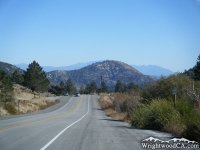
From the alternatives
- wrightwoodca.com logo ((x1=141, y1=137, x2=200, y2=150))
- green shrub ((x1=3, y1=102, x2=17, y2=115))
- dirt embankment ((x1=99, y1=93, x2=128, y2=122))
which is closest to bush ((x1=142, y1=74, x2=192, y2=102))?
dirt embankment ((x1=99, y1=93, x2=128, y2=122))

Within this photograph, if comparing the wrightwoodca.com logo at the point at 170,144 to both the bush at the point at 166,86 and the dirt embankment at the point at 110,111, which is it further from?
the dirt embankment at the point at 110,111

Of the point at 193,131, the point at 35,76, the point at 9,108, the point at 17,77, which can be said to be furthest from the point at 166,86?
the point at 17,77

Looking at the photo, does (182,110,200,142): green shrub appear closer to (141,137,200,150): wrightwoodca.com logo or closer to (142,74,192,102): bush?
(141,137,200,150): wrightwoodca.com logo

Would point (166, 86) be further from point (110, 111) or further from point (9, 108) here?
point (110, 111)

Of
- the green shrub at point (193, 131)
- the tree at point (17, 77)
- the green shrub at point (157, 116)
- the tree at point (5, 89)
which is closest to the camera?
the green shrub at point (193, 131)

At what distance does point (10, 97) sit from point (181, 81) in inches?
1380

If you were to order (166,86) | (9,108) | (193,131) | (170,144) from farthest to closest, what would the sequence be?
1. (9,108)
2. (166,86)
3. (193,131)
4. (170,144)

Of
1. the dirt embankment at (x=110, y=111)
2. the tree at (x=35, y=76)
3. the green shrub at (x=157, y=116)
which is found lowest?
the dirt embankment at (x=110, y=111)

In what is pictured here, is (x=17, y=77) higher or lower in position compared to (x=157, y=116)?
higher

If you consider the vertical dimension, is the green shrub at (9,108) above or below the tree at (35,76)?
below

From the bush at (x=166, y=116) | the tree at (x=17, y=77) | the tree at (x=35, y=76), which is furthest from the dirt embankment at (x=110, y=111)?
the tree at (x=17, y=77)

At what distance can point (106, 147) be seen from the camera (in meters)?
12.1

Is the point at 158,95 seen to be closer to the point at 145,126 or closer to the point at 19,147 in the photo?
the point at 145,126

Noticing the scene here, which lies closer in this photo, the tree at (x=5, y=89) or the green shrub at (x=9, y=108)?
the green shrub at (x=9, y=108)
